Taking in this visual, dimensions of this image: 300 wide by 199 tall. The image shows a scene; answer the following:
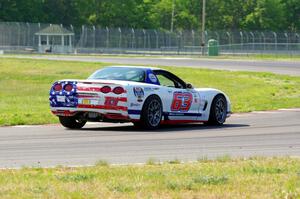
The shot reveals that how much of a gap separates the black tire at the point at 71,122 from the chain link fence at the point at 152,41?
5786 centimetres

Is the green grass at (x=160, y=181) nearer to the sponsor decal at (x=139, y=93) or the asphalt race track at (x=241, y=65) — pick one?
the sponsor decal at (x=139, y=93)

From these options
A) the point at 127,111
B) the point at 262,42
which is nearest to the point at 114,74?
the point at 127,111

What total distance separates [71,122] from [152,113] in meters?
1.72

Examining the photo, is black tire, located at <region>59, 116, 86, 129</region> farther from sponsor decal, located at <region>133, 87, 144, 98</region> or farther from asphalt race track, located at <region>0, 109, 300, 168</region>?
sponsor decal, located at <region>133, 87, 144, 98</region>

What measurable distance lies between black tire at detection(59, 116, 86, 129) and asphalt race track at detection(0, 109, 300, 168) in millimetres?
227

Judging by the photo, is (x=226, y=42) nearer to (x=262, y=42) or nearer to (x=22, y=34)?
(x=262, y=42)

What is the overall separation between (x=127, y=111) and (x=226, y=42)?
6489cm

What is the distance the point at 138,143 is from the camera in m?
15.2

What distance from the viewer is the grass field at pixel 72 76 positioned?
23.6m

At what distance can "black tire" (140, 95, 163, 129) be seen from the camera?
1806 centimetres

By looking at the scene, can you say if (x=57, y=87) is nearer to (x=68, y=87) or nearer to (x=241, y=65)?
(x=68, y=87)

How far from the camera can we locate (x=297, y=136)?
1672cm

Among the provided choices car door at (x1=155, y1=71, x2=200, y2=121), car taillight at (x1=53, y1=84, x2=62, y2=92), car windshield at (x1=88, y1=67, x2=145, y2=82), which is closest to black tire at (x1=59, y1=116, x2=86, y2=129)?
car taillight at (x1=53, y1=84, x2=62, y2=92)

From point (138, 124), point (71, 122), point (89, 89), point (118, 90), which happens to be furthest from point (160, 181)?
point (71, 122)
